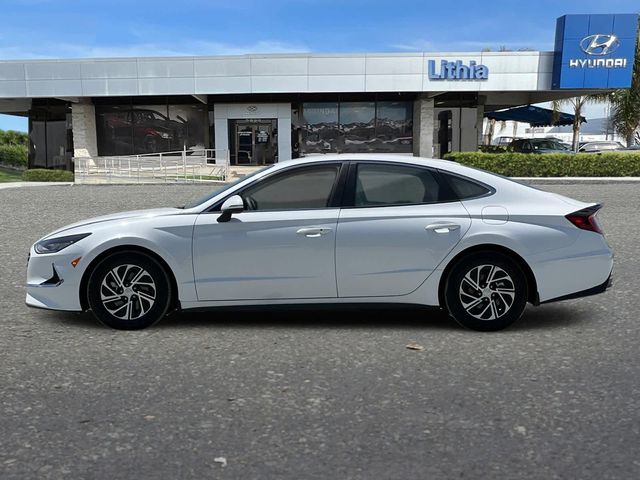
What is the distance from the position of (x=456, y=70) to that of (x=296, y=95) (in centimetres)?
771

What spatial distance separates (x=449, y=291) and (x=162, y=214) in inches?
96.9

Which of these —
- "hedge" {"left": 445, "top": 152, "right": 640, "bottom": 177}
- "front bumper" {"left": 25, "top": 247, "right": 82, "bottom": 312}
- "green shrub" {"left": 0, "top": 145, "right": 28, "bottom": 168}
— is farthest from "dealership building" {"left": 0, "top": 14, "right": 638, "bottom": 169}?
"front bumper" {"left": 25, "top": 247, "right": 82, "bottom": 312}

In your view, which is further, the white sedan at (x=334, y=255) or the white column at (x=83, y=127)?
the white column at (x=83, y=127)

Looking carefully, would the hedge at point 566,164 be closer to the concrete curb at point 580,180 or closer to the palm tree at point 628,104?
the concrete curb at point 580,180

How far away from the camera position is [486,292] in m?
5.02

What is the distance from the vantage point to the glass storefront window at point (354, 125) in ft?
101

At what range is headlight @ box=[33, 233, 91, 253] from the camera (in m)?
5.07

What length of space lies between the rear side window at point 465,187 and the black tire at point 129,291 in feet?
8.22

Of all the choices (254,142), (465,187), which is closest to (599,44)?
(254,142)

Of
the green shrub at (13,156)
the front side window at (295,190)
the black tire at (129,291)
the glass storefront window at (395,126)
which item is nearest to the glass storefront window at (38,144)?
the green shrub at (13,156)

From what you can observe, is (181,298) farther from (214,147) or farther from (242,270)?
(214,147)

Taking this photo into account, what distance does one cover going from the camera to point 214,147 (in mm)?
31047

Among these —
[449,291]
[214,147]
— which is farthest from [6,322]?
[214,147]

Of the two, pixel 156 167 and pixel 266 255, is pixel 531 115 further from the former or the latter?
pixel 266 255
